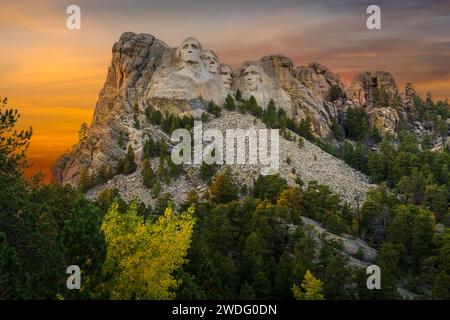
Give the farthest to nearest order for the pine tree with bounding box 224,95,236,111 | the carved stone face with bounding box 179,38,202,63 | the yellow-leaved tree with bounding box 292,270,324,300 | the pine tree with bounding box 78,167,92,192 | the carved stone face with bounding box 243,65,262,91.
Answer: the carved stone face with bounding box 243,65,262,91 < the carved stone face with bounding box 179,38,202,63 < the pine tree with bounding box 224,95,236,111 < the pine tree with bounding box 78,167,92,192 < the yellow-leaved tree with bounding box 292,270,324,300

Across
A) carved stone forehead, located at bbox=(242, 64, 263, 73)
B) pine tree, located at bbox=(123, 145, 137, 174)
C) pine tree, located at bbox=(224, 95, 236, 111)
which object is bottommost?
pine tree, located at bbox=(123, 145, 137, 174)

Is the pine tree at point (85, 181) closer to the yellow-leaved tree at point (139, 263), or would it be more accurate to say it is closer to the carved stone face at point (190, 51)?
the carved stone face at point (190, 51)

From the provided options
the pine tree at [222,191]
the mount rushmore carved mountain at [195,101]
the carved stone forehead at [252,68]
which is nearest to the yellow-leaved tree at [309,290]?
the pine tree at [222,191]

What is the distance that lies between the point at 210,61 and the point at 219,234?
75.6m

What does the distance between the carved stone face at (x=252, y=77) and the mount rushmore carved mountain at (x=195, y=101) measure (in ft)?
0.73

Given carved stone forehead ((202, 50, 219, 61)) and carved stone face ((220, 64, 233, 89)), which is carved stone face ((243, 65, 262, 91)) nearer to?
carved stone face ((220, 64, 233, 89))

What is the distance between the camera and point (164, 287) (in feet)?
132

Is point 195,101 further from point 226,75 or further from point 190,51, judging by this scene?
point 226,75

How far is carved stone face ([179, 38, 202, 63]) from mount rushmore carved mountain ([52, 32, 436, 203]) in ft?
0.69

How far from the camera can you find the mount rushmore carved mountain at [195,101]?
11644 cm

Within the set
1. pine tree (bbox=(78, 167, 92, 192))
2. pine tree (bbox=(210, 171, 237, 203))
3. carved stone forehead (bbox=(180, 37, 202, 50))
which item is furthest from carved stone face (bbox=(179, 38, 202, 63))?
pine tree (bbox=(210, 171, 237, 203))

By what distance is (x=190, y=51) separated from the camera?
13338cm

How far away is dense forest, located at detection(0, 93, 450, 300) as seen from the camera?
4009 centimetres

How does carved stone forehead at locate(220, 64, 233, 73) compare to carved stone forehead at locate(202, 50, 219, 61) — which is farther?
carved stone forehead at locate(220, 64, 233, 73)
